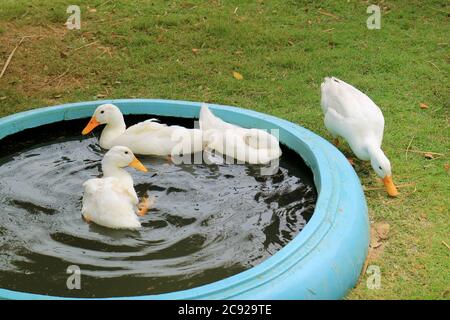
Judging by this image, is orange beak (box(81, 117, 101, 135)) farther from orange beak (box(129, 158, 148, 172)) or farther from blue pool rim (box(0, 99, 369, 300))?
blue pool rim (box(0, 99, 369, 300))

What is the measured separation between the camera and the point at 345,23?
7742mm

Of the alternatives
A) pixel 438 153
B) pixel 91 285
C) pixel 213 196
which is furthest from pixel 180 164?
pixel 438 153

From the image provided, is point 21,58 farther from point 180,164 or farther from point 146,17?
point 180,164

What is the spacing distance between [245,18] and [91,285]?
519cm

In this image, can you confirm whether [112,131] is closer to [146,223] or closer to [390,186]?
[146,223]

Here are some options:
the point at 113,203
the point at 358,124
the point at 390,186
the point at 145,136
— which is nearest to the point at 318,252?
the point at 113,203

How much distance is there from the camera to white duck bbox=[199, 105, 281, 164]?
15.2 ft

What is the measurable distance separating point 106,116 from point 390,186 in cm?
216

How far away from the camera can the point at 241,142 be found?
4684 millimetres

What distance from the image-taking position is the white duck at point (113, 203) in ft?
12.3

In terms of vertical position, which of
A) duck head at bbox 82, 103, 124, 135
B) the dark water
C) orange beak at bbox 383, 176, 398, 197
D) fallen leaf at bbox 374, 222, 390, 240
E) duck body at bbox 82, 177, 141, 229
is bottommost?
fallen leaf at bbox 374, 222, 390, 240

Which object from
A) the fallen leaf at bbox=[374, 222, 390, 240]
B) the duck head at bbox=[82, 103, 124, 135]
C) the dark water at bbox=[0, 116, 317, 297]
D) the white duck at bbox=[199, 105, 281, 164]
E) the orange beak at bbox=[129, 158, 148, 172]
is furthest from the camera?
the duck head at bbox=[82, 103, 124, 135]

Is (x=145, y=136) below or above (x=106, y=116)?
below

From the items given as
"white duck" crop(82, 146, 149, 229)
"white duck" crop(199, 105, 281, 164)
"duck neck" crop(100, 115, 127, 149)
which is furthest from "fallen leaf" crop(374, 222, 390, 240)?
"duck neck" crop(100, 115, 127, 149)
